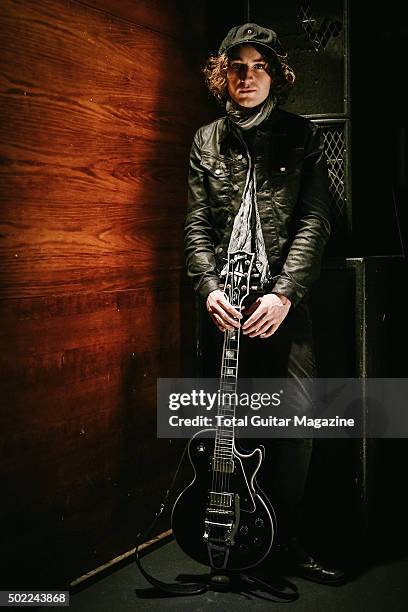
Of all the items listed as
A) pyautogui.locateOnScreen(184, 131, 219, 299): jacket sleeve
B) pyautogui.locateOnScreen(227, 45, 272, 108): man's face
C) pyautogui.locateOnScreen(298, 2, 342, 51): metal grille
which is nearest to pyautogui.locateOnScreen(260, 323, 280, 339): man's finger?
pyautogui.locateOnScreen(184, 131, 219, 299): jacket sleeve

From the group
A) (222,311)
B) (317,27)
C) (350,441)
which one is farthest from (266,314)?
(317,27)

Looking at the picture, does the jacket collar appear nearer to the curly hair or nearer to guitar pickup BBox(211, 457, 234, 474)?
the curly hair

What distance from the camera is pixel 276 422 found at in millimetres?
3346

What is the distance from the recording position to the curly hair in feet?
10.6

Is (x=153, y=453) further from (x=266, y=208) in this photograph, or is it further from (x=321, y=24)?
(x=321, y=24)

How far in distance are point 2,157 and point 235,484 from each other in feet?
4.88

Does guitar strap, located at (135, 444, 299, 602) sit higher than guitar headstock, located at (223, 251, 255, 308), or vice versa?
guitar headstock, located at (223, 251, 255, 308)

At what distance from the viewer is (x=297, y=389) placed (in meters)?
3.29

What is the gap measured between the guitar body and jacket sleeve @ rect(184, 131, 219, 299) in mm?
609

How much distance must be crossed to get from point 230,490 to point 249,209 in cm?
110

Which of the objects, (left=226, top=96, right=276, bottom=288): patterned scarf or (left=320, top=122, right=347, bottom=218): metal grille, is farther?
(left=320, top=122, right=347, bottom=218): metal grille

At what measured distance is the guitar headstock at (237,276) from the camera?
315cm

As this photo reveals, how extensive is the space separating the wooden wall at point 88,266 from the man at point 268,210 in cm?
34

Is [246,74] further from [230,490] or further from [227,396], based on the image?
[230,490]
